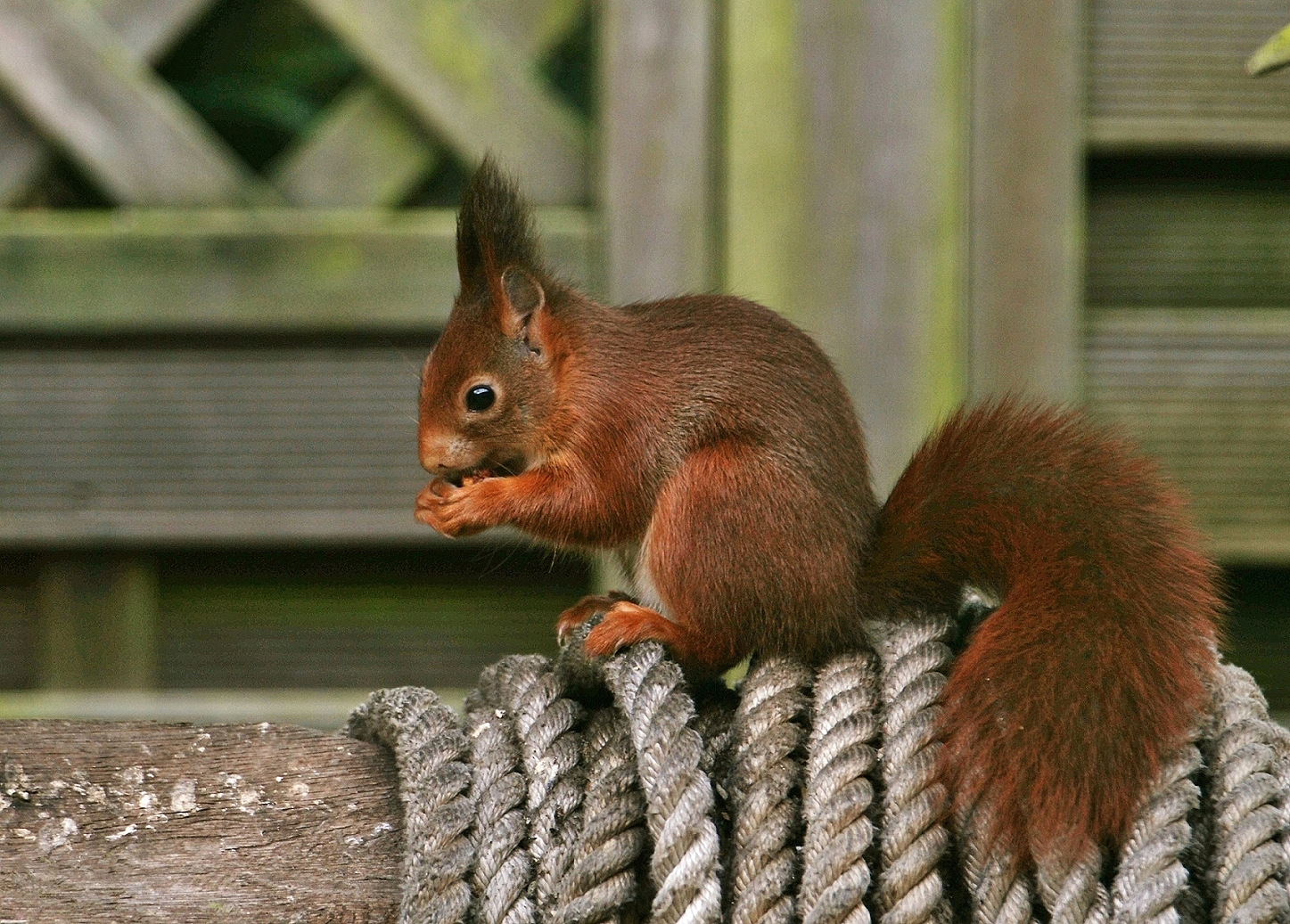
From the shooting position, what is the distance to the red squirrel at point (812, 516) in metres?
0.67

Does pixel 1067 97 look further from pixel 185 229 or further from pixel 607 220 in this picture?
pixel 185 229

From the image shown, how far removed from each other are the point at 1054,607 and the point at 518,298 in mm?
487

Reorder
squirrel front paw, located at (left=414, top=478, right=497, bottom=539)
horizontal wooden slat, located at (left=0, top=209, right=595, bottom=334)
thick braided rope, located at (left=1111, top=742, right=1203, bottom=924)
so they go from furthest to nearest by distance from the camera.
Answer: horizontal wooden slat, located at (left=0, top=209, right=595, bottom=334)
squirrel front paw, located at (left=414, top=478, right=497, bottom=539)
thick braided rope, located at (left=1111, top=742, right=1203, bottom=924)

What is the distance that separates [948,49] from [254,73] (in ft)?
2.67

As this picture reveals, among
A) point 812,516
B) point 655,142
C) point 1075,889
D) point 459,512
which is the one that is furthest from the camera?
point 655,142

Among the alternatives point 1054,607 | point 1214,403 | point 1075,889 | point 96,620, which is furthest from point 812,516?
point 96,620

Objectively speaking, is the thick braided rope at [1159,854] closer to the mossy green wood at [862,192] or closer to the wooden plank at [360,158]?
the mossy green wood at [862,192]

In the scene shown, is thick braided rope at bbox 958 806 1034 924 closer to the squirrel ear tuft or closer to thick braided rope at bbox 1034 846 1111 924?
thick braided rope at bbox 1034 846 1111 924

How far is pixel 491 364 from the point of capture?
1.01 meters

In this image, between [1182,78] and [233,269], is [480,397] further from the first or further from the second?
[1182,78]

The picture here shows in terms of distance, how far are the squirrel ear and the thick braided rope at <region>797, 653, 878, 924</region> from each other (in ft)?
1.31

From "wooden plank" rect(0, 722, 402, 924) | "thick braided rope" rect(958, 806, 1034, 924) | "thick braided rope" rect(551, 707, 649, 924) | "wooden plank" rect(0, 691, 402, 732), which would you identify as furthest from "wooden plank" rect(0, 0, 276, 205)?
"thick braided rope" rect(958, 806, 1034, 924)

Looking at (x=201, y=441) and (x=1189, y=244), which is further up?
(x=1189, y=244)

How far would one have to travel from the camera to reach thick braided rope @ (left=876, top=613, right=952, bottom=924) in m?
0.66
